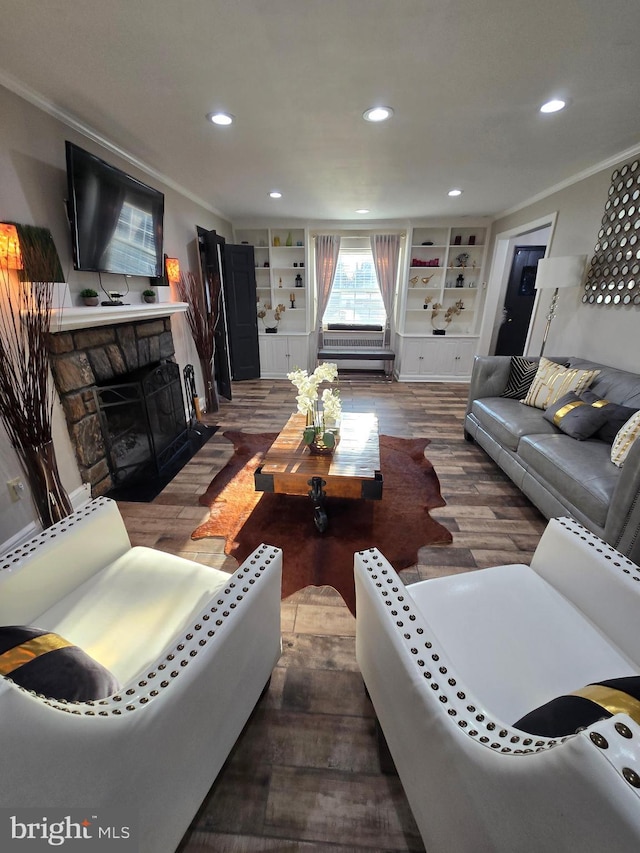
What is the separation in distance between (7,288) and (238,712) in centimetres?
213

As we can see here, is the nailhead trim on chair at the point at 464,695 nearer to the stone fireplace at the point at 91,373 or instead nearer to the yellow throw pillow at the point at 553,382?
the yellow throw pillow at the point at 553,382

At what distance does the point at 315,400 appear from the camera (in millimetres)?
2330

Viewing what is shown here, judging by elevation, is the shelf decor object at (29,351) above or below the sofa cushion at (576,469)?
above

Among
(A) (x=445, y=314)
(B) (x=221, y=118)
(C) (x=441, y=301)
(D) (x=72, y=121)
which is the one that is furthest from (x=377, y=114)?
(A) (x=445, y=314)

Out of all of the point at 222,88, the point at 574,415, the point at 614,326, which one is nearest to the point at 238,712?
the point at 574,415

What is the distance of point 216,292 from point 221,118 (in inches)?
86.5

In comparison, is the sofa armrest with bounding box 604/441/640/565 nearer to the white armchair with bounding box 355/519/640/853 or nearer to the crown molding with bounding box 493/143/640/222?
the white armchair with bounding box 355/519/640/853

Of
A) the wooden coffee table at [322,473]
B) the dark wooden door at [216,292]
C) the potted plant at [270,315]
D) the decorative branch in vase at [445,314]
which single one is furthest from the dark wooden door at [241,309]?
the wooden coffee table at [322,473]

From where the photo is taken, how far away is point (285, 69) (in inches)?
63.5

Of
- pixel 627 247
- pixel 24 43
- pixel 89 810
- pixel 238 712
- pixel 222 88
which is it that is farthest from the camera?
pixel 627 247

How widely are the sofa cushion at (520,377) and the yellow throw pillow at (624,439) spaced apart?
44.5 inches

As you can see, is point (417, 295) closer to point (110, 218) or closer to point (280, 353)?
point (280, 353)

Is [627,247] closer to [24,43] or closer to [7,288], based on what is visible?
[24,43]

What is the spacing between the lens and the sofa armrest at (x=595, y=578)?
3.12 ft
